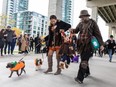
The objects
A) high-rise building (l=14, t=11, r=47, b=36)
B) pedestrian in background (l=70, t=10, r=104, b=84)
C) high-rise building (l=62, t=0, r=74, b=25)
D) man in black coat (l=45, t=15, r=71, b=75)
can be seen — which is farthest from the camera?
high-rise building (l=14, t=11, r=47, b=36)

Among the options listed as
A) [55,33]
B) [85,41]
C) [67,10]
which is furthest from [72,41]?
[67,10]

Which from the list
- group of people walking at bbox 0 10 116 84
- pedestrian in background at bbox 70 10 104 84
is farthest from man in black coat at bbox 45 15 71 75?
pedestrian in background at bbox 70 10 104 84

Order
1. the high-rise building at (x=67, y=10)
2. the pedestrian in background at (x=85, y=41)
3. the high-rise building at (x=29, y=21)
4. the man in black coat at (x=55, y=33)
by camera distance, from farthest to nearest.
Result: the high-rise building at (x=29, y=21)
the high-rise building at (x=67, y=10)
the man in black coat at (x=55, y=33)
the pedestrian in background at (x=85, y=41)

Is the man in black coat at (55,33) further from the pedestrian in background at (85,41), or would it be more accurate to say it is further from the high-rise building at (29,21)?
the high-rise building at (29,21)

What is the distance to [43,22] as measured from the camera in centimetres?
11288

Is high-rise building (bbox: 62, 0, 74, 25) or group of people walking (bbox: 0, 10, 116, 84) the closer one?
group of people walking (bbox: 0, 10, 116, 84)

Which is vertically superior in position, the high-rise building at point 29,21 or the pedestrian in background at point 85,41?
the high-rise building at point 29,21

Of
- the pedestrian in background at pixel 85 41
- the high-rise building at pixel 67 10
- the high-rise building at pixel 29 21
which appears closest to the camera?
the pedestrian in background at pixel 85 41

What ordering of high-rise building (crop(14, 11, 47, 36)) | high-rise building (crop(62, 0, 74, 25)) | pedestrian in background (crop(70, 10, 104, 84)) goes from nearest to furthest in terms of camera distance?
pedestrian in background (crop(70, 10, 104, 84)) < high-rise building (crop(62, 0, 74, 25)) < high-rise building (crop(14, 11, 47, 36))

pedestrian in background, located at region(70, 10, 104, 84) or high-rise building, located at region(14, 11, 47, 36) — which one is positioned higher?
high-rise building, located at region(14, 11, 47, 36)

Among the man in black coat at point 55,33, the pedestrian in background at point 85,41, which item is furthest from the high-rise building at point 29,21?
the pedestrian in background at point 85,41

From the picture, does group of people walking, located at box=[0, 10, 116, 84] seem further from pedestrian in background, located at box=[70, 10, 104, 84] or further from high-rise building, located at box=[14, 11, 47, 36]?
high-rise building, located at box=[14, 11, 47, 36]

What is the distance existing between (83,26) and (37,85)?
1.81 m

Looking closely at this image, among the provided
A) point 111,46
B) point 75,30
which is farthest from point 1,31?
point 75,30
